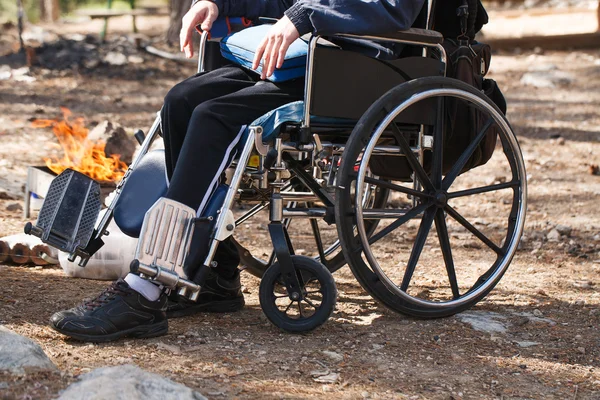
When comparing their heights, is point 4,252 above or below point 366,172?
below

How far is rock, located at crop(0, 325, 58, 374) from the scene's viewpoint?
266cm

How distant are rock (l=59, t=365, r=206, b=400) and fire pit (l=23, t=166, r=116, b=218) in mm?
2529

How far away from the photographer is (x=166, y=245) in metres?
3.07

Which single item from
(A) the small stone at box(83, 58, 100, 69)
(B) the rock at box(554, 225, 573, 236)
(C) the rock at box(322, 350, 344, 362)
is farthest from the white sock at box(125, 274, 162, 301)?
(A) the small stone at box(83, 58, 100, 69)

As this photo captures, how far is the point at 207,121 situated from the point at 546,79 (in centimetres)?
804

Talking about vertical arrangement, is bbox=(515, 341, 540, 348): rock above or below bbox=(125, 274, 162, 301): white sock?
below

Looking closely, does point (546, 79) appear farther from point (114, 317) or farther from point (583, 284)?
point (114, 317)

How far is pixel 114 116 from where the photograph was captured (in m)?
8.45

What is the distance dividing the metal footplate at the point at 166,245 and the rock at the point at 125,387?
0.56m

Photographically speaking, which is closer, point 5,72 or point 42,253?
point 42,253

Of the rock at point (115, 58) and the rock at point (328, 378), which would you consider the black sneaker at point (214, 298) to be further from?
the rock at point (115, 58)

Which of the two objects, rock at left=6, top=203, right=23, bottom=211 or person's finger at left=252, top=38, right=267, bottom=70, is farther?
rock at left=6, top=203, right=23, bottom=211

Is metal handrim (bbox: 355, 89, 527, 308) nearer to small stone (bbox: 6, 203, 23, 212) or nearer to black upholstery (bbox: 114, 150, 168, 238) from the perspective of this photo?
black upholstery (bbox: 114, 150, 168, 238)

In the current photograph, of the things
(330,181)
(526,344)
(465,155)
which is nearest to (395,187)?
(330,181)
